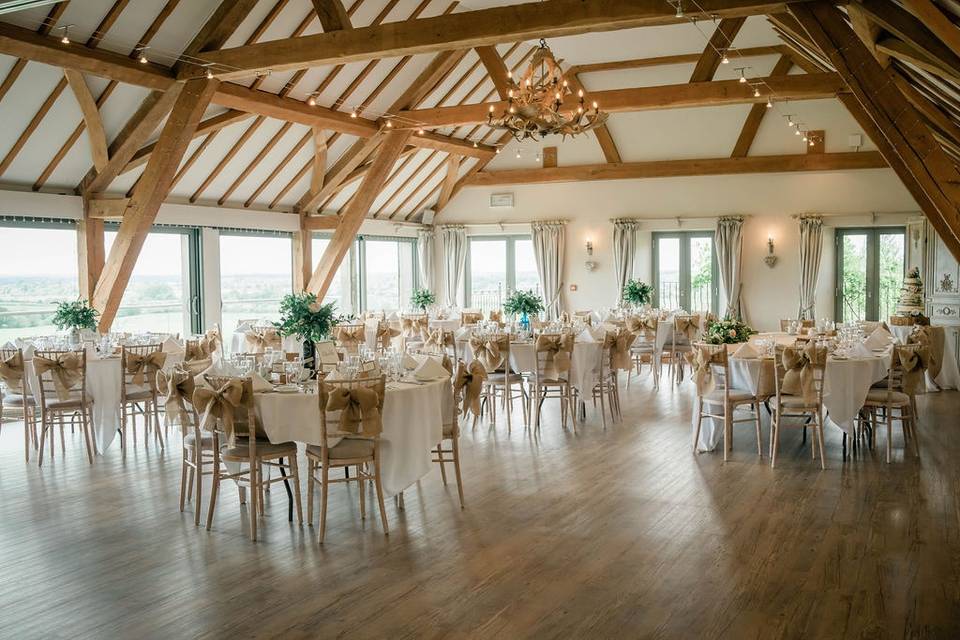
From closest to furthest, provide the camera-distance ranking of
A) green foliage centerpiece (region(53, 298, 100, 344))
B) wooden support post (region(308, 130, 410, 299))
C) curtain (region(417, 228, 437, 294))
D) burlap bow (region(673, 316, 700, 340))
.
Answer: green foliage centerpiece (region(53, 298, 100, 344))
burlap bow (region(673, 316, 700, 340))
wooden support post (region(308, 130, 410, 299))
curtain (region(417, 228, 437, 294))

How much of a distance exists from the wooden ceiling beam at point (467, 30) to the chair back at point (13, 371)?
12.6 ft

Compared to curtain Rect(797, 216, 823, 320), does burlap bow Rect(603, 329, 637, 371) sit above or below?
below

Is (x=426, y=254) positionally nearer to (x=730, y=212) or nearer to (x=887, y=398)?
(x=730, y=212)

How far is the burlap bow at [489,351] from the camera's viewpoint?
8430 millimetres

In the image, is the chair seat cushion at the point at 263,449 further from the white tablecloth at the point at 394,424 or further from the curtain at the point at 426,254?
the curtain at the point at 426,254

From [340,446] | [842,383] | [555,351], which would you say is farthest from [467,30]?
[842,383]

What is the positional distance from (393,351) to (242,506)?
5.21ft

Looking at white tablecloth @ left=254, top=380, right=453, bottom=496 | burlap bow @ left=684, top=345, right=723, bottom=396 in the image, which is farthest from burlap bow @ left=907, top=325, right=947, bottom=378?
white tablecloth @ left=254, top=380, right=453, bottom=496

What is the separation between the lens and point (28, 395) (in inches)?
291

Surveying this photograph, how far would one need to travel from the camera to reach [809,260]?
15.0 meters

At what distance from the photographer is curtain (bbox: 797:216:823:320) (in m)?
14.9

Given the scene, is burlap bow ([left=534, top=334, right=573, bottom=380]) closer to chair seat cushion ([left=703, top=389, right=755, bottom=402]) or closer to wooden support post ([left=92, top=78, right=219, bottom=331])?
chair seat cushion ([left=703, top=389, right=755, bottom=402])

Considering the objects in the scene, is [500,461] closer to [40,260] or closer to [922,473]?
[922,473]

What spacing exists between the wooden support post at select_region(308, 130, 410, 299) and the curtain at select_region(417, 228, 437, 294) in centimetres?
472
